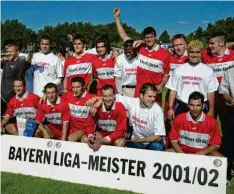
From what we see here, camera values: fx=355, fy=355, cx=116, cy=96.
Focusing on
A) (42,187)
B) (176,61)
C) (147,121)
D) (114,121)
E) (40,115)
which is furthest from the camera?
(176,61)

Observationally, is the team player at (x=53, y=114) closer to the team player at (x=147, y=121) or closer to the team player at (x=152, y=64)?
the team player at (x=147, y=121)

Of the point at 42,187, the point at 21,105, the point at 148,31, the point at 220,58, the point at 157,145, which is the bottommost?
the point at 42,187

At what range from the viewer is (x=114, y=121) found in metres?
5.77

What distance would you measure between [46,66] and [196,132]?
3518mm

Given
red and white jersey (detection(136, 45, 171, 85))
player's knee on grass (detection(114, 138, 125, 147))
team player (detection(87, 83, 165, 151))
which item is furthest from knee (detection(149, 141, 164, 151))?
red and white jersey (detection(136, 45, 171, 85))

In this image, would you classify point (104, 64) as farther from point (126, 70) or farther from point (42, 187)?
point (42, 187)

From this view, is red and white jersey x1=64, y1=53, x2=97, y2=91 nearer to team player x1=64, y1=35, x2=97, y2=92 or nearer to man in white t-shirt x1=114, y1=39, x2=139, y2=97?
team player x1=64, y1=35, x2=97, y2=92

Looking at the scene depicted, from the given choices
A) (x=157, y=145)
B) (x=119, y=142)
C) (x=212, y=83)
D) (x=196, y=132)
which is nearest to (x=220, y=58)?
(x=212, y=83)

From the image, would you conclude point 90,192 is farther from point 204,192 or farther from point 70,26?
point 70,26

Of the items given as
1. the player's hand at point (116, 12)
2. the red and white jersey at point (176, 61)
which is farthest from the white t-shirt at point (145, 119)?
the player's hand at point (116, 12)

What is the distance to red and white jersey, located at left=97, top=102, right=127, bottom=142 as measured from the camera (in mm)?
5633

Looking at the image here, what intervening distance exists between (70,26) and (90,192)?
90009mm

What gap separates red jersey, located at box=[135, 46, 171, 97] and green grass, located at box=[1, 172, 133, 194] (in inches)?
85.6

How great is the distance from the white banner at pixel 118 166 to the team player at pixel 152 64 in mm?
1766
